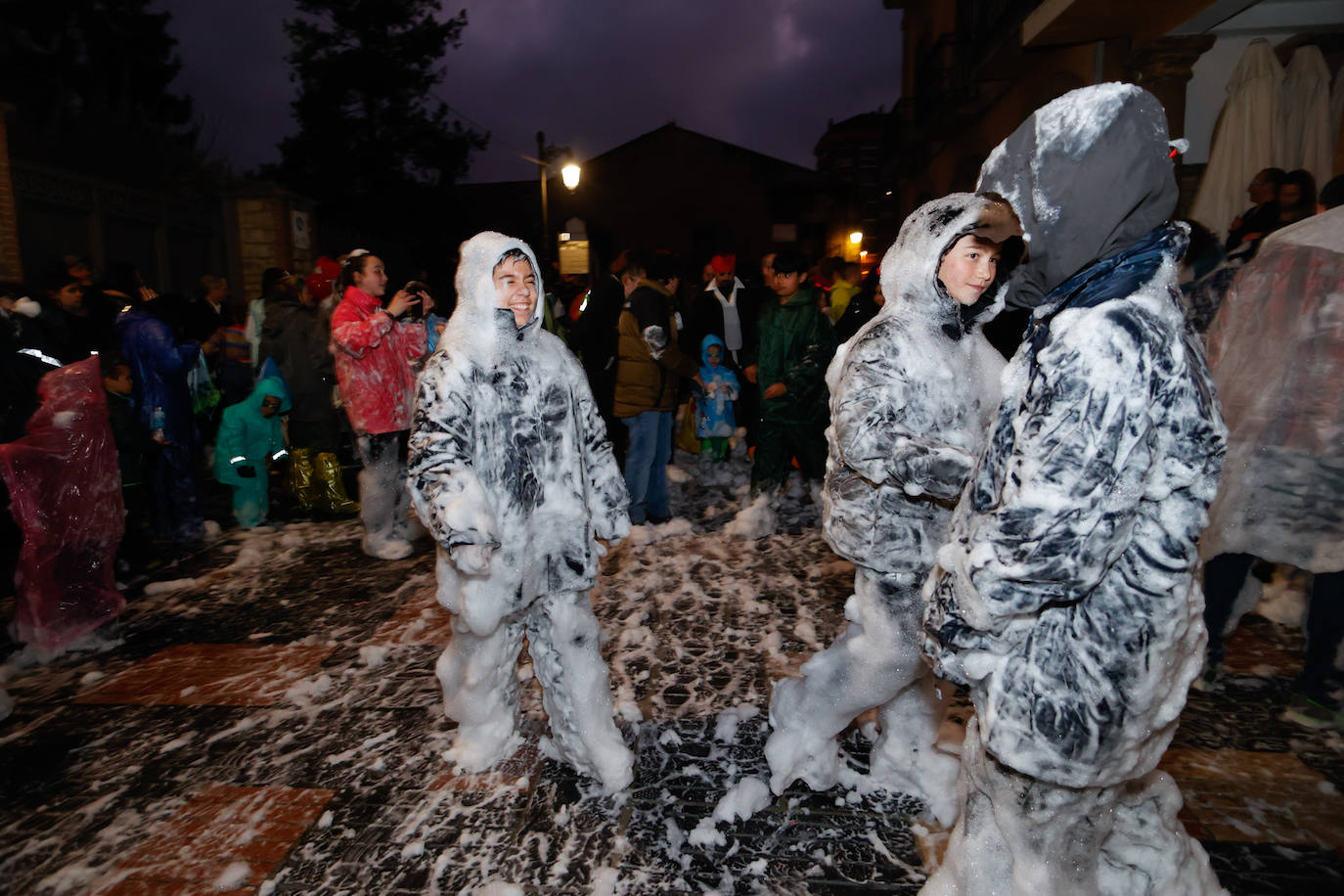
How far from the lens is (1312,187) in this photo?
177 inches

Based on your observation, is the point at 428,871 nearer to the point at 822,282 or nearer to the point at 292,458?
the point at 292,458

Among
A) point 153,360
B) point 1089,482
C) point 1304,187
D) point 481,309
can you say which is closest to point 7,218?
point 153,360

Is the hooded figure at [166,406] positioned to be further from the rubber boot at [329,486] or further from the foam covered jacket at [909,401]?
the foam covered jacket at [909,401]

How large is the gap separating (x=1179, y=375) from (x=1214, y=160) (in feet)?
21.7

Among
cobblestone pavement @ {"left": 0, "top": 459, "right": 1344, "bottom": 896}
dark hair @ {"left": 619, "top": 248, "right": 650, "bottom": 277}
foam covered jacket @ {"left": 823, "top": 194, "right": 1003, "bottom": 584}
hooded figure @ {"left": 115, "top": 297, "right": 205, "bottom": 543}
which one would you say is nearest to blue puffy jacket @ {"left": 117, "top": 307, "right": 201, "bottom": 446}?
hooded figure @ {"left": 115, "top": 297, "right": 205, "bottom": 543}

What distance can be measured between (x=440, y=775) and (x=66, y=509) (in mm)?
2645

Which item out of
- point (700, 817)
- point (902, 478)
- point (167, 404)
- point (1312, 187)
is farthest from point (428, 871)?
point (1312, 187)

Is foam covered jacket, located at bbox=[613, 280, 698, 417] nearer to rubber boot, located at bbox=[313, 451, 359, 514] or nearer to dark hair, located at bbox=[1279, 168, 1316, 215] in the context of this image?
→ rubber boot, located at bbox=[313, 451, 359, 514]

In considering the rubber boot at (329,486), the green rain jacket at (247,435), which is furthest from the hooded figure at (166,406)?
the rubber boot at (329,486)

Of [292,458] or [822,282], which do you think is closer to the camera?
[292,458]

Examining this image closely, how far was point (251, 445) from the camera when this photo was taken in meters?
6.30

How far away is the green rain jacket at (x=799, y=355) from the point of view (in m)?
5.73

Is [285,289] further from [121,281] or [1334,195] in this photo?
[1334,195]

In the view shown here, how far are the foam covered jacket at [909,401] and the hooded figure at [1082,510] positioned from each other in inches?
24.2
